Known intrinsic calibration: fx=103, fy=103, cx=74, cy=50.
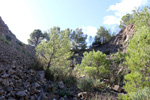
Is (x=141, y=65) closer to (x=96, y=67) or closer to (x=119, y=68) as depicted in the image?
(x=96, y=67)

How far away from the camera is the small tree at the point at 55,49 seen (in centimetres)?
590

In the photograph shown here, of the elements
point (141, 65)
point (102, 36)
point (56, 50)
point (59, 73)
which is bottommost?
point (59, 73)

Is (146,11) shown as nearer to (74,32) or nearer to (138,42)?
(138,42)

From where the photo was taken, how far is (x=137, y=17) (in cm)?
915

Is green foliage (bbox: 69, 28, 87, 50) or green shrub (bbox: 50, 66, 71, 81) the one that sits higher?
green foliage (bbox: 69, 28, 87, 50)

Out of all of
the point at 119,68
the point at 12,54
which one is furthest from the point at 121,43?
the point at 12,54

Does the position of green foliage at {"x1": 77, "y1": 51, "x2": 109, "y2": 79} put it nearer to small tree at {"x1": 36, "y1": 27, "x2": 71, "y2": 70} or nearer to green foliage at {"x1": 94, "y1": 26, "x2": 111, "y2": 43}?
small tree at {"x1": 36, "y1": 27, "x2": 71, "y2": 70}

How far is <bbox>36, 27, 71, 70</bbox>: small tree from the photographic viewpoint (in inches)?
232

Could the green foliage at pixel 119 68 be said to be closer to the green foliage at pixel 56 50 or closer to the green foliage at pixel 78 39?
the green foliage at pixel 56 50

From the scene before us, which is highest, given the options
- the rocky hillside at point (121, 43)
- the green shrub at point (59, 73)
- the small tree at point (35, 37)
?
the small tree at point (35, 37)

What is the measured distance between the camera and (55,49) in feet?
19.5

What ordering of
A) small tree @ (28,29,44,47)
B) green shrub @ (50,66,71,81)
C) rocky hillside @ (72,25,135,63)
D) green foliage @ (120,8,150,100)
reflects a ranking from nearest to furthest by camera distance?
green foliage @ (120,8,150,100) < green shrub @ (50,66,71,81) < rocky hillside @ (72,25,135,63) < small tree @ (28,29,44,47)

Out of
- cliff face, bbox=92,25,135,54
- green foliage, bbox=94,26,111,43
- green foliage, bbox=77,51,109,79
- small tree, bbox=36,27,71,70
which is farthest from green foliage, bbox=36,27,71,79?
green foliage, bbox=94,26,111,43

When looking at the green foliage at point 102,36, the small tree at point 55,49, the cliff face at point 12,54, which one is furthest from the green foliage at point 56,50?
the green foliage at point 102,36
